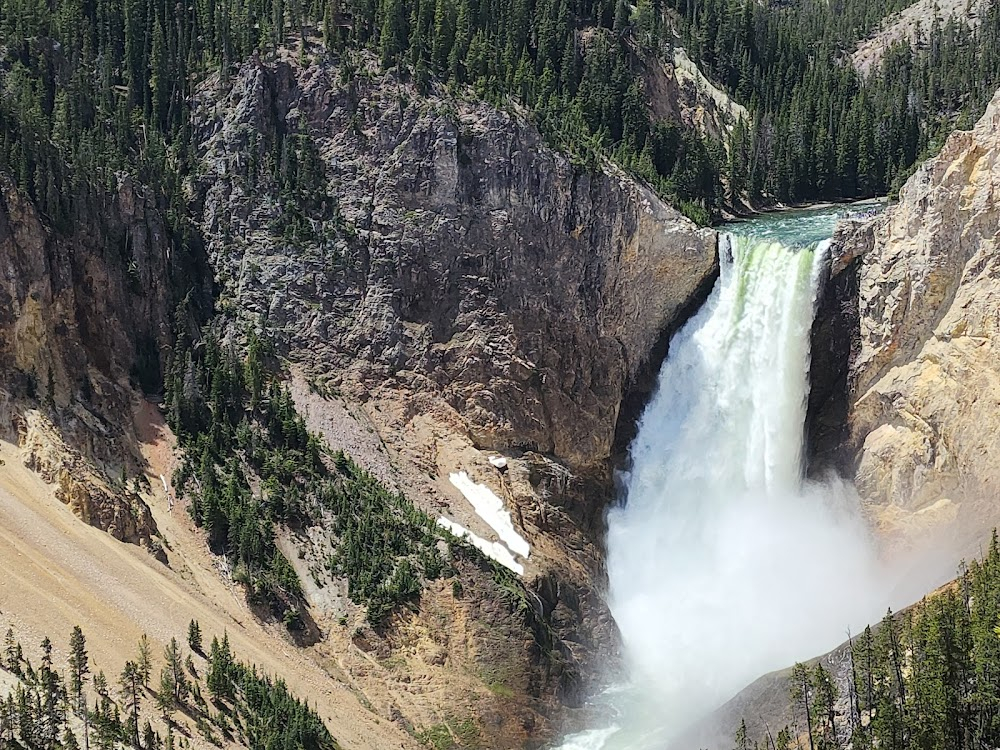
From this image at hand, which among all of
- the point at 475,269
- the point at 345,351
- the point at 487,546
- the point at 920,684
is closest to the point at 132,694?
the point at 487,546

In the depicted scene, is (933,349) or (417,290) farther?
(417,290)

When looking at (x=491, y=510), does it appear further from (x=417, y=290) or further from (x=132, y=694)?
(x=132, y=694)

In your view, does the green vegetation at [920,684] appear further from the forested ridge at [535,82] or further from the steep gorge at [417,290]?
the forested ridge at [535,82]

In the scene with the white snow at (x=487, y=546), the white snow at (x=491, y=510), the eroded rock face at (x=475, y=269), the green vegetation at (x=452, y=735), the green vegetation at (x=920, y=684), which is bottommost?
the green vegetation at (x=452, y=735)

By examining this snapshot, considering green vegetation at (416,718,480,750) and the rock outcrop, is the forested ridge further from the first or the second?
green vegetation at (416,718,480,750)

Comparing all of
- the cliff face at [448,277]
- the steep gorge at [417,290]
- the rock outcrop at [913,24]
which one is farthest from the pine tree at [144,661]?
the rock outcrop at [913,24]

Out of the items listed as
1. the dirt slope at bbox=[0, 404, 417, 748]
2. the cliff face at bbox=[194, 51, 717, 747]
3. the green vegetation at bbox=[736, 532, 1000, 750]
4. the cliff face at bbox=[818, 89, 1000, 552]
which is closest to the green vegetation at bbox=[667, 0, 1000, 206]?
the cliff face at bbox=[818, 89, 1000, 552]

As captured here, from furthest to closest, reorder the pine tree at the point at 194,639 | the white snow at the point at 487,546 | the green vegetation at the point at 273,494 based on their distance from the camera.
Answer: the white snow at the point at 487,546, the green vegetation at the point at 273,494, the pine tree at the point at 194,639
